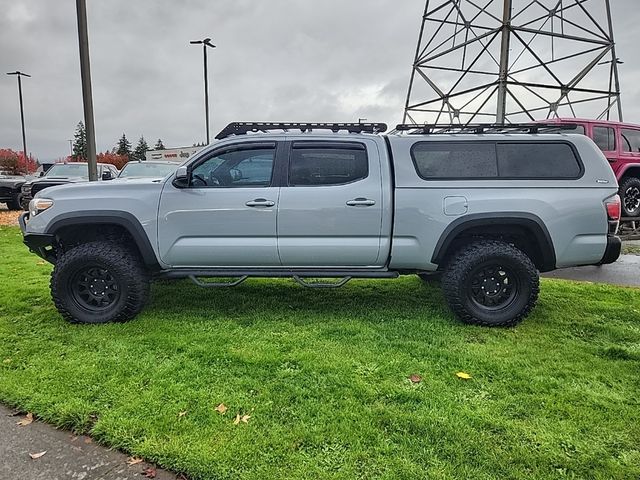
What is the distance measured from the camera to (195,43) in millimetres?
21469

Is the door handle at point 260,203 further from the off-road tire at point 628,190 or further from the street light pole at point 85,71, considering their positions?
the off-road tire at point 628,190

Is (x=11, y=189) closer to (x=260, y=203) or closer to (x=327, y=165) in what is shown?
(x=260, y=203)

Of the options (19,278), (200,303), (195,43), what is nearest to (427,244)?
(200,303)

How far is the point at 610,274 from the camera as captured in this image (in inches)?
280

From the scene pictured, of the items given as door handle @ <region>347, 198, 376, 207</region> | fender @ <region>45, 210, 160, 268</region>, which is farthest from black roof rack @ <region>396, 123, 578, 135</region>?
fender @ <region>45, 210, 160, 268</region>

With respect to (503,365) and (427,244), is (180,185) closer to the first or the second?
(427,244)

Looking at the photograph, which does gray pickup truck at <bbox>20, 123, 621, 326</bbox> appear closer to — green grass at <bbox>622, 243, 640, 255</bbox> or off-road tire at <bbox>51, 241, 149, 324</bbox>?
off-road tire at <bbox>51, 241, 149, 324</bbox>

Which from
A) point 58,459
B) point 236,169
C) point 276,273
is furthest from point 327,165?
point 58,459

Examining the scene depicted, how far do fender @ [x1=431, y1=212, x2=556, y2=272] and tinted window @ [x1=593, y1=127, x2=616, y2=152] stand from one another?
644cm

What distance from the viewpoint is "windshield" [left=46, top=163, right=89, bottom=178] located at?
13.0 m

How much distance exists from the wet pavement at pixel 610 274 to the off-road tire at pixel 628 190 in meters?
2.19

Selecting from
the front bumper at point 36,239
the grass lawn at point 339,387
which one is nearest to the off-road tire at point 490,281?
the grass lawn at point 339,387

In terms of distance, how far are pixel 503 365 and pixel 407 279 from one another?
2939 mm

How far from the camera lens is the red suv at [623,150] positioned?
9383 millimetres
